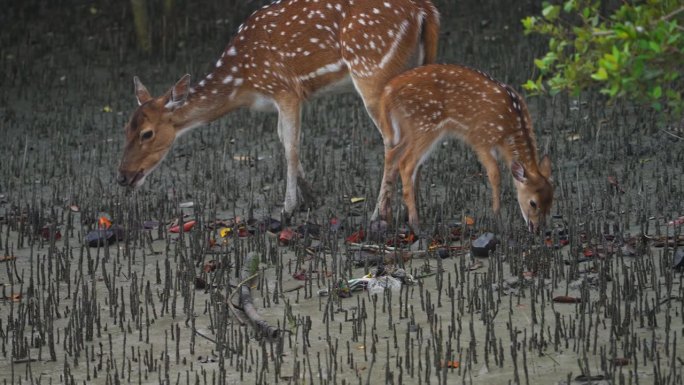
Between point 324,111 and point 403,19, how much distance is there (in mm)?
3546

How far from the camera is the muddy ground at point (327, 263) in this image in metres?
6.36

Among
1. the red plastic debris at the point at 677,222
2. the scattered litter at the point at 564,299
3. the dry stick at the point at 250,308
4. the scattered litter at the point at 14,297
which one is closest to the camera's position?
the dry stick at the point at 250,308

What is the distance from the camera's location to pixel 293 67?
30.4 ft

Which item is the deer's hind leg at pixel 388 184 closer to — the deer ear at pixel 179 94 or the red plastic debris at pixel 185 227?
the red plastic debris at pixel 185 227

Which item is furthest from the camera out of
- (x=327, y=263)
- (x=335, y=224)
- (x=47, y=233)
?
(x=47, y=233)

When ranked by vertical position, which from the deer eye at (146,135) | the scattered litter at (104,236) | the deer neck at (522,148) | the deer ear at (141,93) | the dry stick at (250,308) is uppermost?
the deer ear at (141,93)

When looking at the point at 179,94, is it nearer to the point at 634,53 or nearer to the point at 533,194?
the point at 533,194

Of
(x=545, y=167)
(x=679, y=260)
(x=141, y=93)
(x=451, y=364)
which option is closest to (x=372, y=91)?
(x=545, y=167)

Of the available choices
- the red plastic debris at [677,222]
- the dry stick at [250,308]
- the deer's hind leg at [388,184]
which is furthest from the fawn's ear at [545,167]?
Answer: the dry stick at [250,308]

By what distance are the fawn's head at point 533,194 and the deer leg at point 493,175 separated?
0.17m

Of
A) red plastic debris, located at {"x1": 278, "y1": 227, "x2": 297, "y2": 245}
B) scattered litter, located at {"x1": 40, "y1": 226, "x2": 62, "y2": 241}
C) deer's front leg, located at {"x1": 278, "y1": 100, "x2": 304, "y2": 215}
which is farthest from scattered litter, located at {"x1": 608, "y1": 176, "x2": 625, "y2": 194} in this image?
scattered litter, located at {"x1": 40, "y1": 226, "x2": 62, "y2": 241}

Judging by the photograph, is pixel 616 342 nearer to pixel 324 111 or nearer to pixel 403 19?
pixel 403 19

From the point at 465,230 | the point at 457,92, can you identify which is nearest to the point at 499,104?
the point at 457,92

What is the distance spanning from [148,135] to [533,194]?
8.96 ft
